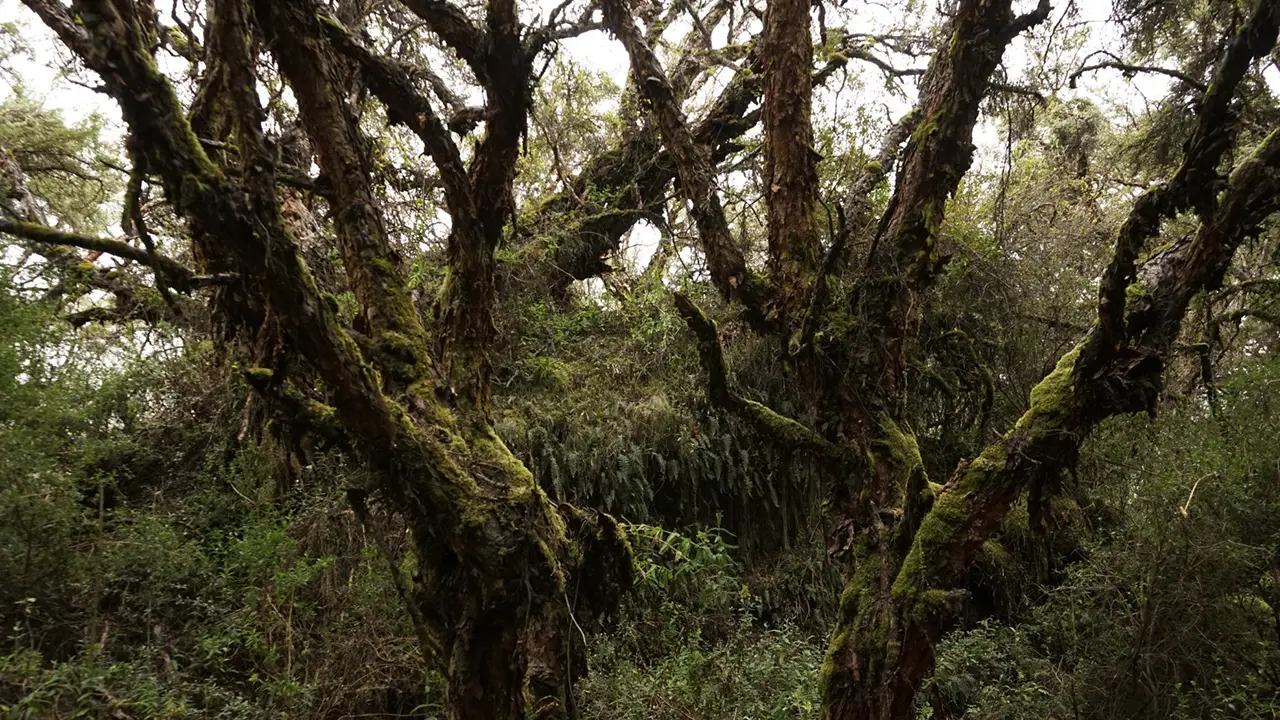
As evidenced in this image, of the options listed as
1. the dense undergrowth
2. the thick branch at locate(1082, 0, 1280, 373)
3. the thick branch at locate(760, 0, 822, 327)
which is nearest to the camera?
the thick branch at locate(1082, 0, 1280, 373)

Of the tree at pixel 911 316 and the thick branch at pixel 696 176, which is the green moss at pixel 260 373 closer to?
the tree at pixel 911 316

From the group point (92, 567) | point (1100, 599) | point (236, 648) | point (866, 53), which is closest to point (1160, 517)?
point (1100, 599)

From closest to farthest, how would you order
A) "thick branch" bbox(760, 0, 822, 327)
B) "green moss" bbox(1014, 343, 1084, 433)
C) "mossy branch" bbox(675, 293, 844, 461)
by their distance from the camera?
1. "green moss" bbox(1014, 343, 1084, 433)
2. "mossy branch" bbox(675, 293, 844, 461)
3. "thick branch" bbox(760, 0, 822, 327)

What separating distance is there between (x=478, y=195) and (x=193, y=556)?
3.87 metres

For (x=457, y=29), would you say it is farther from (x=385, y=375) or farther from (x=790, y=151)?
(x=790, y=151)

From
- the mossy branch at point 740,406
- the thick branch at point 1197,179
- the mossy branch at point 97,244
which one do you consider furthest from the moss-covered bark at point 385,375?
the thick branch at point 1197,179

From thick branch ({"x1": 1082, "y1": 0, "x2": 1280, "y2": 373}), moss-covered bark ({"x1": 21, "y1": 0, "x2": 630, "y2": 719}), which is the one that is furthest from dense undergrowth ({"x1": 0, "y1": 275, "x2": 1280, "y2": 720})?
thick branch ({"x1": 1082, "y1": 0, "x2": 1280, "y2": 373})

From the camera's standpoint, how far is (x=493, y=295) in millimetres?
4395

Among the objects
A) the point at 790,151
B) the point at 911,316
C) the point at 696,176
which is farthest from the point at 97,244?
the point at 911,316

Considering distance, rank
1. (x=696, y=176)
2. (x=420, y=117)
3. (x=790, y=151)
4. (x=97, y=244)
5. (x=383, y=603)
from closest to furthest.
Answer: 1. (x=97, y=244)
2. (x=420, y=117)
3. (x=790, y=151)
4. (x=696, y=176)
5. (x=383, y=603)

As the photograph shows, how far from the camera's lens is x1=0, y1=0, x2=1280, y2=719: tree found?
2.71 meters

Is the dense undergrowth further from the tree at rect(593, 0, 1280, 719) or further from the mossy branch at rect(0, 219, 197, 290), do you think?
the mossy branch at rect(0, 219, 197, 290)

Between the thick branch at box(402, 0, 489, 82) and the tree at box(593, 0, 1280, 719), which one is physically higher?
the thick branch at box(402, 0, 489, 82)

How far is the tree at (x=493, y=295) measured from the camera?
2.71m
